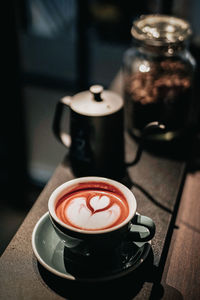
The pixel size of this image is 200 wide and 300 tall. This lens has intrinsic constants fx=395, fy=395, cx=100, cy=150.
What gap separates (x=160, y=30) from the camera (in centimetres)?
109

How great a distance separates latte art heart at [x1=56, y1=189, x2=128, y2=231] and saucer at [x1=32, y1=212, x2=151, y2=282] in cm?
6

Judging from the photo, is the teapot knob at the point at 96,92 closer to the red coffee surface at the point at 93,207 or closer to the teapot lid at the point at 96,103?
the teapot lid at the point at 96,103

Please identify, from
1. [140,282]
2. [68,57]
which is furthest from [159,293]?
[68,57]

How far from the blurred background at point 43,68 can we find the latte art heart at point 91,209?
4.03 feet

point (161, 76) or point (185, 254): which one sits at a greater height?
point (161, 76)

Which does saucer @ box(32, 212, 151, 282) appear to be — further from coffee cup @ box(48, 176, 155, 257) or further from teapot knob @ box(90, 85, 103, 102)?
teapot knob @ box(90, 85, 103, 102)

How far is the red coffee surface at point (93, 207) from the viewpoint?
74 cm

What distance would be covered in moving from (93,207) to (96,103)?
29 centimetres

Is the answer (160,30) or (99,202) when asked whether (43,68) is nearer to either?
(160,30)

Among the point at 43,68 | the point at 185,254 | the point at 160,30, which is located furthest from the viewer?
the point at 43,68

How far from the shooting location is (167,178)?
3.41 feet

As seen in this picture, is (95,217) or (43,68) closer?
(95,217)

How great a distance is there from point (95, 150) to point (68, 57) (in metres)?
2.76

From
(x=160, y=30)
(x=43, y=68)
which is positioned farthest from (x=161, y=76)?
(x=43, y=68)
